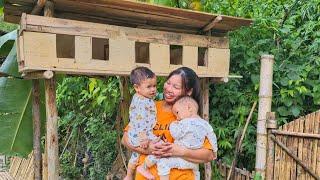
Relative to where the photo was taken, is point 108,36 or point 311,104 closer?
point 108,36

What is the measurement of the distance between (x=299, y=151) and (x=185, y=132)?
1657 mm

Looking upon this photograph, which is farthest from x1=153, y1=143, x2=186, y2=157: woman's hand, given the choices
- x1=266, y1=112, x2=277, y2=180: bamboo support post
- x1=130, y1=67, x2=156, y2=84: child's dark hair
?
x1=266, y1=112, x2=277, y2=180: bamboo support post

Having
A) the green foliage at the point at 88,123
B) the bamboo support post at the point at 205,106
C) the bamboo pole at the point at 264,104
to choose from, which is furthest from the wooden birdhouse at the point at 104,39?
the green foliage at the point at 88,123

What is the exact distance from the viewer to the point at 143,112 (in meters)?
2.41

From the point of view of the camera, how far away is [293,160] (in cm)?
362

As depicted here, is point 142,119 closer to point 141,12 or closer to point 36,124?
point 141,12

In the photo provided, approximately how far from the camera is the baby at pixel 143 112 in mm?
2420

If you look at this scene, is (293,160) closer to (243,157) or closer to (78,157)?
(243,157)

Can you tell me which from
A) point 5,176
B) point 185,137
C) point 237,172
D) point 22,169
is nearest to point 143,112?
point 185,137

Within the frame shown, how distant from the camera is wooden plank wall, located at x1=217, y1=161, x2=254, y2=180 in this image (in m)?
3.96

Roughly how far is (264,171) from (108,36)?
193 centimetres

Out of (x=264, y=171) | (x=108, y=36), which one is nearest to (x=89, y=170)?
(x=264, y=171)

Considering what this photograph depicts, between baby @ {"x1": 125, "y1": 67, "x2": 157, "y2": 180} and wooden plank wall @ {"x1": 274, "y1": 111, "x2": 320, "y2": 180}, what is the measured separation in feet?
5.57

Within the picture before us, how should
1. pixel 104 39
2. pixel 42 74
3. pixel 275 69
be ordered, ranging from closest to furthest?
1. pixel 42 74
2. pixel 104 39
3. pixel 275 69
